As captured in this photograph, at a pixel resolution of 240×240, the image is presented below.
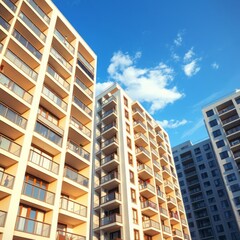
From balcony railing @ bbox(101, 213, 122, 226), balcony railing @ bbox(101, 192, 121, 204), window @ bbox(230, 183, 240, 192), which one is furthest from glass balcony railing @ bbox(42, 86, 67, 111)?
window @ bbox(230, 183, 240, 192)

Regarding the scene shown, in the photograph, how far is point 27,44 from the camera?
28.8 meters

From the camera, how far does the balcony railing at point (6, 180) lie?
2023 centimetres

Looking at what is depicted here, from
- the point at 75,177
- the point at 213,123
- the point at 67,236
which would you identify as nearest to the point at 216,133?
the point at 213,123

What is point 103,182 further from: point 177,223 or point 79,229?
point 177,223

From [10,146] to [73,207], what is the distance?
30.6 feet

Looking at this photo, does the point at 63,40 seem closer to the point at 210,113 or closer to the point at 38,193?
the point at 38,193

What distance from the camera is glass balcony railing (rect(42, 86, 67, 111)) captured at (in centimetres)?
2895

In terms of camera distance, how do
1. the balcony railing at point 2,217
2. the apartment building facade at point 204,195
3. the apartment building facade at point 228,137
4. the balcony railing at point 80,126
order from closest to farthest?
1. the balcony railing at point 2,217
2. the balcony railing at point 80,126
3. the apartment building facade at point 228,137
4. the apartment building facade at point 204,195

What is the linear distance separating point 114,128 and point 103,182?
988 centimetres

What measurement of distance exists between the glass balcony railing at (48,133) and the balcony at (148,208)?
777 inches

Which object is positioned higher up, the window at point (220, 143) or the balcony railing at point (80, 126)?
the window at point (220, 143)

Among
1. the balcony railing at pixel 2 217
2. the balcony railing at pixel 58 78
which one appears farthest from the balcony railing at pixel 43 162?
the balcony railing at pixel 58 78

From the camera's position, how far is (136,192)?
40.6m

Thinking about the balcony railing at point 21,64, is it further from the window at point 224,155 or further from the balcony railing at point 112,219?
the window at point 224,155
